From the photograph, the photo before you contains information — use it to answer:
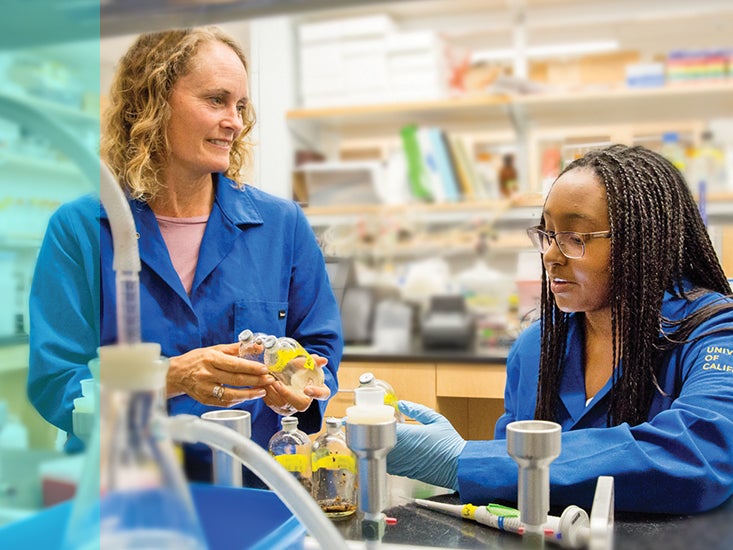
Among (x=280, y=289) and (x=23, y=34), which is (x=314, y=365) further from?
(x=23, y=34)

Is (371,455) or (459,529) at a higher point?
(371,455)

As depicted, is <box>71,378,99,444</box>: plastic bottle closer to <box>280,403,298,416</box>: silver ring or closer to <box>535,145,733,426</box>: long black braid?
<box>280,403,298,416</box>: silver ring

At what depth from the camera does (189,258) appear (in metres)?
1.54

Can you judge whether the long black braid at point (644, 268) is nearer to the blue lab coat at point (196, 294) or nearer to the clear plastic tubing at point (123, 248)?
the blue lab coat at point (196, 294)

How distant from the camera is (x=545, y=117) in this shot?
3.08 m

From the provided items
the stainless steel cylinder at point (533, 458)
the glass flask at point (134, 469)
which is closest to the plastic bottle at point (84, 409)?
the glass flask at point (134, 469)

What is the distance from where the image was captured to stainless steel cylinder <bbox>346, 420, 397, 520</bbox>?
3.12 ft

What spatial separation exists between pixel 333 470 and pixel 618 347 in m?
0.62

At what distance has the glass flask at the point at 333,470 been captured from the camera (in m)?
1.27

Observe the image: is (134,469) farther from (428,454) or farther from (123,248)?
(428,454)

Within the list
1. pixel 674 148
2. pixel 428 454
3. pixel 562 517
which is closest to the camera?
pixel 562 517

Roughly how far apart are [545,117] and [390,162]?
40.4 inches

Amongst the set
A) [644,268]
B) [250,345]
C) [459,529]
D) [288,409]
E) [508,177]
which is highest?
[508,177]

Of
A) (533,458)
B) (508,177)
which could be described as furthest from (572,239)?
(508,177)
